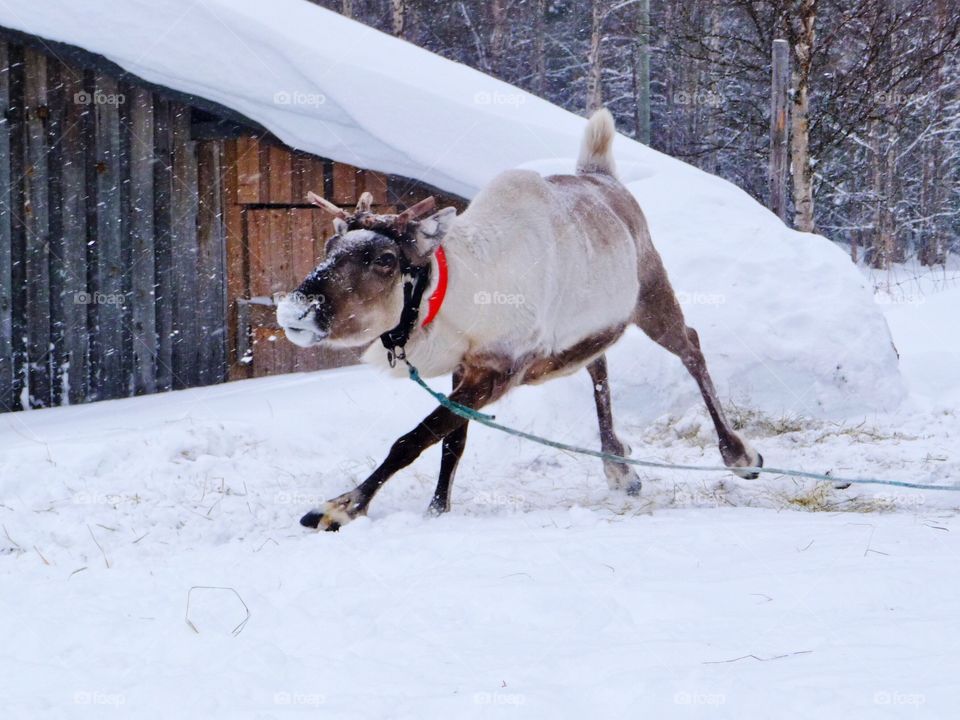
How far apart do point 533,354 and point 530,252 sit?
0.41 m

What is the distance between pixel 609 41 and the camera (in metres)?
26.5

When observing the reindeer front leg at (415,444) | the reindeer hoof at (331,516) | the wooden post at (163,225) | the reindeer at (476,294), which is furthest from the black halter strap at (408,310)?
the wooden post at (163,225)

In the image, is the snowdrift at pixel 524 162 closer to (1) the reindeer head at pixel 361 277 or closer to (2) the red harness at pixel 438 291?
(2) the red harness at pixel 438 291

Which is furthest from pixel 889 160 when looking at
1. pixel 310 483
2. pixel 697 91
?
pixel 310 483

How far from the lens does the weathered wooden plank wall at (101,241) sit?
23.3 ft

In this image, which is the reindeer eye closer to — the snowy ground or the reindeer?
the reindeer

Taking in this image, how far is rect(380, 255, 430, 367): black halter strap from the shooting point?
3.93 m

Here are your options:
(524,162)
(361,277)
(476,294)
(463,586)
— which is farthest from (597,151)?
(463,586)

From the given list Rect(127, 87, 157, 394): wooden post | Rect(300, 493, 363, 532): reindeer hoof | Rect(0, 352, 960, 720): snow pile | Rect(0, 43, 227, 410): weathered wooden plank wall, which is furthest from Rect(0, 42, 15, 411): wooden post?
Rect(300, 493, 363, 532): reindeer hoof

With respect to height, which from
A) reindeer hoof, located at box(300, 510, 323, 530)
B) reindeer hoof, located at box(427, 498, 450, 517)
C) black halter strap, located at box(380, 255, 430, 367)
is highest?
black halter strap, located at box(380, 255, 430, 367)

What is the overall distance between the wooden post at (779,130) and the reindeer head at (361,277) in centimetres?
632

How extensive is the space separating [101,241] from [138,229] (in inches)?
11.0

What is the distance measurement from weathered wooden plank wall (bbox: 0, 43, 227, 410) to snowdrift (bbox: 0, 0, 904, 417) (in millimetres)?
459

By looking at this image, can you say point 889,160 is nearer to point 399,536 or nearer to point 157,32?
point 157,32
